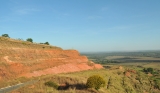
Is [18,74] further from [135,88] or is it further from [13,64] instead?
[135,88]

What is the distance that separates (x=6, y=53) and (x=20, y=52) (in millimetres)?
3904

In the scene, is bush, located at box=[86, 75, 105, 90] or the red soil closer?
bush, located at box=[86, 75, 105, 90]

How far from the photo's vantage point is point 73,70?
4875cm

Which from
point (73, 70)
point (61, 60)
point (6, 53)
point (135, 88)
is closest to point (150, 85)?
point (135, 88)

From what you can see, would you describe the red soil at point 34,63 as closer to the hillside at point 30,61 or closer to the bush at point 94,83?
the hillside at point 30,61

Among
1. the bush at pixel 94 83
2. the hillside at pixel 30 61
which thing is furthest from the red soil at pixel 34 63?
the bush at pixel 94 83

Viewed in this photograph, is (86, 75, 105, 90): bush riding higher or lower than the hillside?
lower

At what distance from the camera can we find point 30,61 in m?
37.5

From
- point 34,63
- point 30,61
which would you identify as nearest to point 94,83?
point 34,63

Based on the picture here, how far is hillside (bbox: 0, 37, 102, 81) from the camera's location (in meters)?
31.6

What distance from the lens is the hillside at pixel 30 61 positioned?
31.6 m

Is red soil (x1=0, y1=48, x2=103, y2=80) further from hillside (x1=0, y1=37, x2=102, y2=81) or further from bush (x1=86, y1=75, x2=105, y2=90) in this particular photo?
bush (x1=86, y1=75, x2=105, y2=90)

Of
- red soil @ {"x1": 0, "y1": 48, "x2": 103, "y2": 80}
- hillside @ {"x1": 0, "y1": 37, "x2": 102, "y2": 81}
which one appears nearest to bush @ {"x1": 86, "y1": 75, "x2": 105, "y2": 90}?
hillside @ {"x1": 0, "y1": 37, "x2": 102, "y2": 81}

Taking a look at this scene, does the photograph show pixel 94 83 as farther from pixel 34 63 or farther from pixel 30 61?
pixel 30 61
